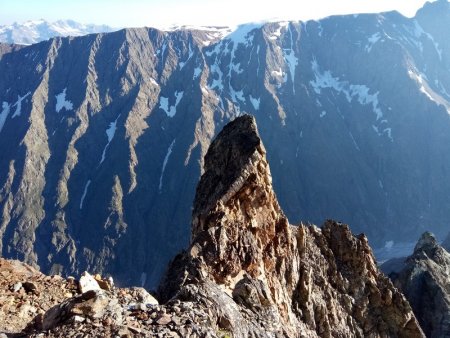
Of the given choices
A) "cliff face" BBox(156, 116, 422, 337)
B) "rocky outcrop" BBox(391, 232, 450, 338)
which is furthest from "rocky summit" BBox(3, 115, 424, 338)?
"rocky outcrop" BBox(391, 232, 450, 338)

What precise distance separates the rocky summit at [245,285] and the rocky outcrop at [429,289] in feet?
58.3

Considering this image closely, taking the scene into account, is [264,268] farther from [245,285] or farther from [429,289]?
[429,289]

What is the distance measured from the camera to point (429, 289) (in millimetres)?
66812

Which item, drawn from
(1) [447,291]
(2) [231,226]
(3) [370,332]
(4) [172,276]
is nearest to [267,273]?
(2) [231,226]

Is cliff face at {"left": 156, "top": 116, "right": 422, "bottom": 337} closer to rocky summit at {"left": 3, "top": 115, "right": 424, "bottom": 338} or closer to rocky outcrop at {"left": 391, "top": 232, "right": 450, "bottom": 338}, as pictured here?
rocky summit at {"left": 3, "top": 115, "right": 424, "bottom": 338}

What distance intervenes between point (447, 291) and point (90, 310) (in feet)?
215

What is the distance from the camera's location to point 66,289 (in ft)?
66.3

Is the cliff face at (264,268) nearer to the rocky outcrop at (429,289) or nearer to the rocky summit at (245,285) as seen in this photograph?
the rocky summit at (245,285)

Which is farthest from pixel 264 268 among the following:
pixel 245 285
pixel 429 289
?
pixel 429 289

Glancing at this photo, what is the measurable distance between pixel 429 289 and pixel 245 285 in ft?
172

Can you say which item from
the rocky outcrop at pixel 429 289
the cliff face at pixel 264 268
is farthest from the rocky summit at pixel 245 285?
the rocky outcrop at pixel 429 289

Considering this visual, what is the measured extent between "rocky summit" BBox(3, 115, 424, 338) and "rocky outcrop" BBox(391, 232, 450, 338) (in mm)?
17780

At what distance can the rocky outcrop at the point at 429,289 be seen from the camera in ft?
204

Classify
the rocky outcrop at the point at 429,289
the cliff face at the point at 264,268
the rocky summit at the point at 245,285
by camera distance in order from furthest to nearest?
the rocky outcrop at the point at 429,289, the cliff face at the point at 264,268, the rocky summit at the point at 245,285
